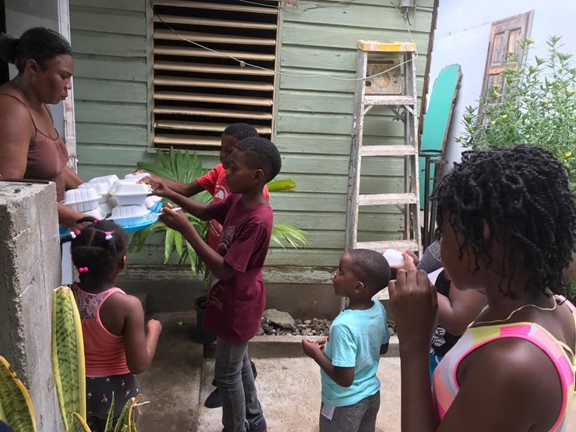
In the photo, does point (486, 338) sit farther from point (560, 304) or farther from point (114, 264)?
point (114, 264)

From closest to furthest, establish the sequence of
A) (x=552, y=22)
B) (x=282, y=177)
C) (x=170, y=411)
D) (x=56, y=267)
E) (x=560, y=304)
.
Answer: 1. (x=560, y=304)
2. (x=56, y=267)
3. (x=170, y=411)
4. (x=282, y=177)
5. (x=552, y=22)

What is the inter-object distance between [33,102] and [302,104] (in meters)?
2.50

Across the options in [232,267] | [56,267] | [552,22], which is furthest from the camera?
[552,22]

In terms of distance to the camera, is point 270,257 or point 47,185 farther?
point 270,257

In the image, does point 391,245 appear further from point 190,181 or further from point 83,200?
point 83,200

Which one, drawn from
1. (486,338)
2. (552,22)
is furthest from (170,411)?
(552,22)

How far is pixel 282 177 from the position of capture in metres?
4.25

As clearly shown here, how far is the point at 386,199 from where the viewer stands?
4.16 meters

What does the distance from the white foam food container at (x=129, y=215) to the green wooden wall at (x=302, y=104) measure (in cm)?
207

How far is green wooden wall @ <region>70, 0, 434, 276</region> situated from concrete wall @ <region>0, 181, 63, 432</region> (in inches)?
106

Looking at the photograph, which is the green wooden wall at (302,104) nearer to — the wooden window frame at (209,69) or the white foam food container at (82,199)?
the wooden window frame at (209,69)

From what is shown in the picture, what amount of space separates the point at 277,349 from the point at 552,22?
17.1 feet

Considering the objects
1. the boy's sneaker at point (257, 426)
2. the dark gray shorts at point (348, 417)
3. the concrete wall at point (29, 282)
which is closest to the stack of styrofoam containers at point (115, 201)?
the concrete wall at point (29, 282)

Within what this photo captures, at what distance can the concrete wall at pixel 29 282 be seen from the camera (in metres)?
1.18
